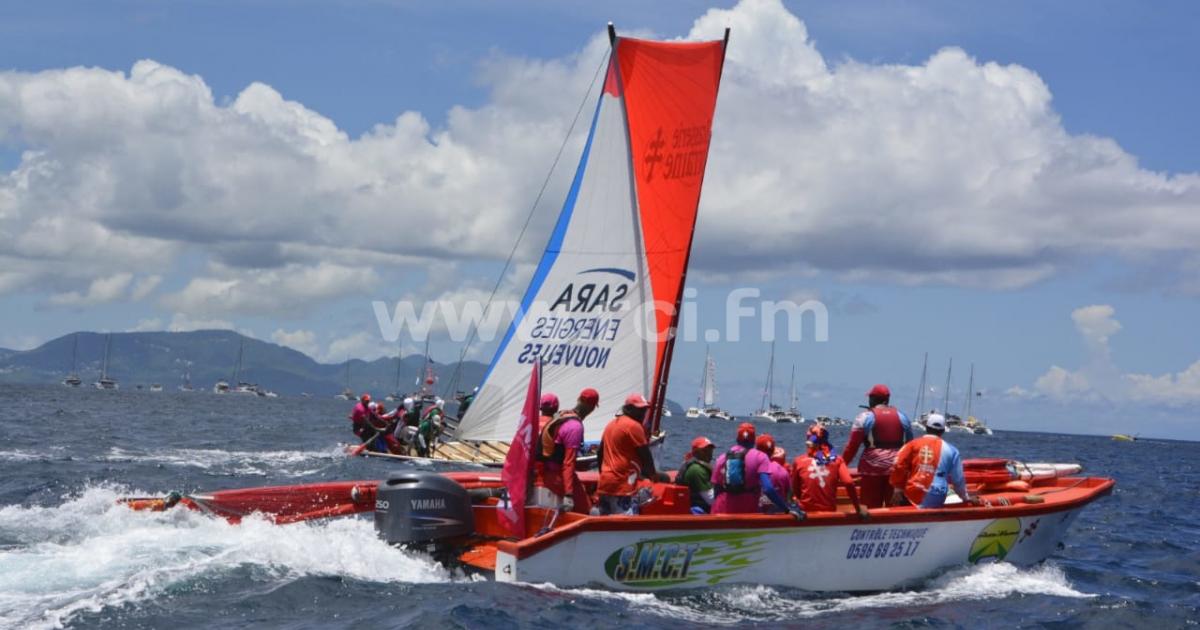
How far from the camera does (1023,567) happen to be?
14.5 meters

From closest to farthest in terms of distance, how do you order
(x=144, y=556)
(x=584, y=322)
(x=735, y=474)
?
(x=144, y=556) < (x=735, y=474) < (x=584, y=322)

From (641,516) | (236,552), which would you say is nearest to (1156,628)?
(641,516)

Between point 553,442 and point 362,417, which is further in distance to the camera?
point 362,417

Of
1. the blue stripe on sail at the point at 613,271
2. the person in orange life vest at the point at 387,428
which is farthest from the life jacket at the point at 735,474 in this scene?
the person in orange life vest at the point at 387,428

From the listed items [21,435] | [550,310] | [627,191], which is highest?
[627,191]

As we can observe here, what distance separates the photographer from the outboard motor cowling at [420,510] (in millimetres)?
12562

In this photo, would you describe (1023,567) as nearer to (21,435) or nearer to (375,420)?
(375,420)

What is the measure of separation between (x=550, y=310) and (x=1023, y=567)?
22.3ft

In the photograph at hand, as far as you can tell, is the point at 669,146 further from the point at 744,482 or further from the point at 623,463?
the point at 744,482

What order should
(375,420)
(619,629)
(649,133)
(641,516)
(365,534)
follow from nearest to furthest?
1. (619,629)
2. (641,516)
3. (365,534)
4. (649,133)
5. (375,420)

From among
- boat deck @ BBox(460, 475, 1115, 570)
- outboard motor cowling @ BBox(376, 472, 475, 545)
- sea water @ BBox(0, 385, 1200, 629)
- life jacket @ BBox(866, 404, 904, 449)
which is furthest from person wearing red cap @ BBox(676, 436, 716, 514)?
outboard motor cowling @ BBox(376, 472, 475, 545)

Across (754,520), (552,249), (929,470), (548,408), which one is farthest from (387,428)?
(754,520)

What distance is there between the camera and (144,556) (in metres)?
12.2

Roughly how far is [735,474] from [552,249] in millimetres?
5457
